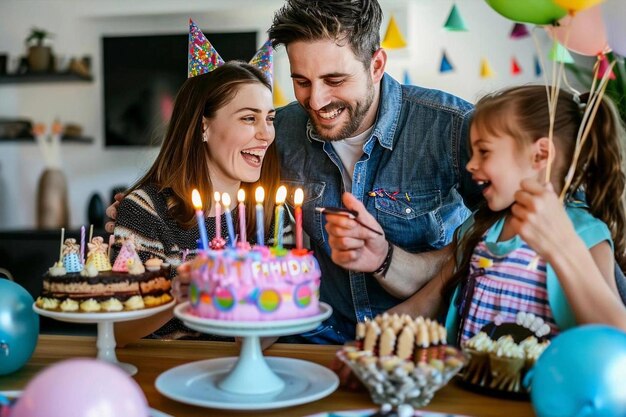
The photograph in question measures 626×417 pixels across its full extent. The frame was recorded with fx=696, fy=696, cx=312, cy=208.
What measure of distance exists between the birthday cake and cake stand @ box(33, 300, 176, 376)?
0.02 m

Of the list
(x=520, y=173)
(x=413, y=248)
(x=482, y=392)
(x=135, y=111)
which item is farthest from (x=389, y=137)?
(x=135, y=111)

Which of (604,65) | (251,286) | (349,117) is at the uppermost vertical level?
(604,65)

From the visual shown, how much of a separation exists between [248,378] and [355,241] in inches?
19.8

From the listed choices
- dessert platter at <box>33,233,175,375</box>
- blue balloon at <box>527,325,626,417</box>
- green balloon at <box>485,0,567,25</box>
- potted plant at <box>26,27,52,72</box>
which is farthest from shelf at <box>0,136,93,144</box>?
blue balloon at <box>527,325,626,417</box>

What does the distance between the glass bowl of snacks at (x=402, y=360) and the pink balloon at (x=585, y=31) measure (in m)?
0.72

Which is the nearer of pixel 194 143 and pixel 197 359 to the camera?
pixel 197 359

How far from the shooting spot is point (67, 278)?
1.50 meters

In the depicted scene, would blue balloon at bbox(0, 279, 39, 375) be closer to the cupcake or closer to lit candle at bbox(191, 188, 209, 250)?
lit candle at bbox(191, 188, 209, 250)

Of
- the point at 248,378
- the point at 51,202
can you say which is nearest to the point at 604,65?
the point at 248,378

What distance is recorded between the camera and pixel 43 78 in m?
5.47

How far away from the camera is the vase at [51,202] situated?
5.42 meters

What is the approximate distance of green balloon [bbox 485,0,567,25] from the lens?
5.00ft

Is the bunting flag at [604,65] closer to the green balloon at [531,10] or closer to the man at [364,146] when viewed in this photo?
the green balloon at [531,10]

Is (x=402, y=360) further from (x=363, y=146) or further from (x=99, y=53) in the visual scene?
(x=99, y=53)
